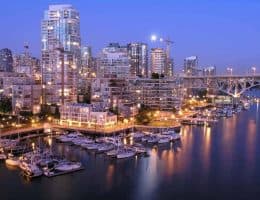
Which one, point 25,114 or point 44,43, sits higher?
point 44,43

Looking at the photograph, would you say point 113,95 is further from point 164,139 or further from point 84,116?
point 164,139

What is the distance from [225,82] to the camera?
2789cm

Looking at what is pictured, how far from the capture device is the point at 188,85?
2842cm

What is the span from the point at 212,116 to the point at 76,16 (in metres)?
18.9

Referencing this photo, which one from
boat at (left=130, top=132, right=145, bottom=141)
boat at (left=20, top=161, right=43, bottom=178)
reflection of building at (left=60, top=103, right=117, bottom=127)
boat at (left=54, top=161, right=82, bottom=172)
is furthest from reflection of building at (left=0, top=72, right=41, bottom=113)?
boat at (left=20, top=161, right=43, bottom=178)

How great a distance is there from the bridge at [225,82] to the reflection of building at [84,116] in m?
11.7

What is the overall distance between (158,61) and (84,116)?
25.3m

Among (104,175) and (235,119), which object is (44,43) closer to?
(235,119)

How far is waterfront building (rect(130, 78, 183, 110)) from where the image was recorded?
1856 cm

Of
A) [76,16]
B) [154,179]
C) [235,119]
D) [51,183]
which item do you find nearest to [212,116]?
[235,119]

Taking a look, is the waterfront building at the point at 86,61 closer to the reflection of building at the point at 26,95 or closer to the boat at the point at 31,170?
the reflection of building at the point at 26,95

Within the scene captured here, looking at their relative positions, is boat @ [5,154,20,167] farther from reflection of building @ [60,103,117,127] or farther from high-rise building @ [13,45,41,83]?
high-rise building @ [13,45,41,83]

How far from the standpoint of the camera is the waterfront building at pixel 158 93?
1856cm

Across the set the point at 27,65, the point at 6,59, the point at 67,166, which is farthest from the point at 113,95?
the point at 6,59
